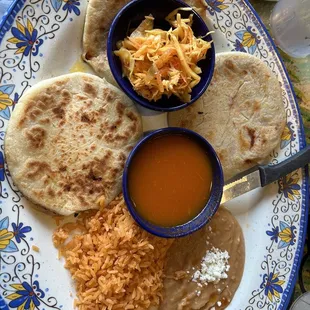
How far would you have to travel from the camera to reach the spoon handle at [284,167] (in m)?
2.64

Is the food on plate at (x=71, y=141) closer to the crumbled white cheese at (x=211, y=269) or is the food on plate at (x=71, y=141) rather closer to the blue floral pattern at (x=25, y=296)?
the blue floral pattern at (x=25, y=296)

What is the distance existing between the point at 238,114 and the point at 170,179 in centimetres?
65

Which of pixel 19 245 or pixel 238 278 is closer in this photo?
pixel 19 245

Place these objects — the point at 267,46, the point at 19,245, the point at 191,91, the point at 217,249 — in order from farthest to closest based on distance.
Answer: the point at 267,46 < the point at 217,249 < the point at 191,91 < the point at 19,245

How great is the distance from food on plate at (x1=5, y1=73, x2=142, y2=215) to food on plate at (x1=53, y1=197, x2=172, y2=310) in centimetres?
11

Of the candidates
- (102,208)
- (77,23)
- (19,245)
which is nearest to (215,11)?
(77,23)

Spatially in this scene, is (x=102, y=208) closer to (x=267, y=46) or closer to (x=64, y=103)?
(x=64, y=103)

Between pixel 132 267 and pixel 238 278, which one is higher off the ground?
pixel 132 267

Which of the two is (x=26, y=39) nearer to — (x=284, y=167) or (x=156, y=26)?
(x=156, y=26)

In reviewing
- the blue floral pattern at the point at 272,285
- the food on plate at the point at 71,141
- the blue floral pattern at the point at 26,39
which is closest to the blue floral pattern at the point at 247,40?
the food on plate at the point at 71,141

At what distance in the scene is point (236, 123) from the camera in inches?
105

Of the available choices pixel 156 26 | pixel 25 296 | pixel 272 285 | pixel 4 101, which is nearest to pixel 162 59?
pixel 156 26

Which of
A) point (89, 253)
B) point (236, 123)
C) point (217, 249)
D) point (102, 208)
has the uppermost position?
point (236, 123)

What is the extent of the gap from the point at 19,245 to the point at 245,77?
1.67 metres
